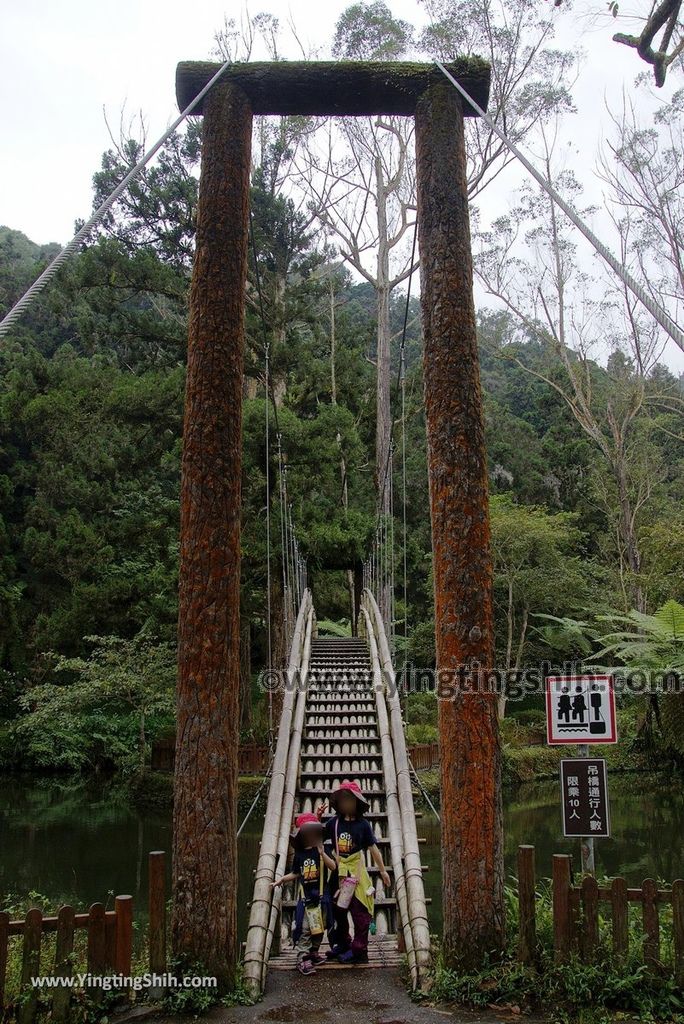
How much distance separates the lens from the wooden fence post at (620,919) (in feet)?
11.1

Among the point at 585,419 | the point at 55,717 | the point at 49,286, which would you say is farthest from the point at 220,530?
the point at 585,419

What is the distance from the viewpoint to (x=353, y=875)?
3883 millimetres

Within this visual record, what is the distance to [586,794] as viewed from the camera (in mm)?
3953

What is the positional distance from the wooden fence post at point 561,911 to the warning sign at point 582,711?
0.73 m

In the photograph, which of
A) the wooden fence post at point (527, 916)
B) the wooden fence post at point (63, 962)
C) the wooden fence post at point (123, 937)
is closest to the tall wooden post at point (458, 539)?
the wooden fence post at point (527, 916)

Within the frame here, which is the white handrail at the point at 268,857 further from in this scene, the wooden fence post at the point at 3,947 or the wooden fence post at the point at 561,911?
the wooden fence post at the point at 561,911

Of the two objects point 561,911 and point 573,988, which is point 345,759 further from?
point 573,988

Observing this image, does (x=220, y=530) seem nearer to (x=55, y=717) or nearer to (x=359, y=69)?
(x=359, y=69)

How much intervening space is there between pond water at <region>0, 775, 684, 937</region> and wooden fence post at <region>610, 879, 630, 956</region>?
13.7 ft

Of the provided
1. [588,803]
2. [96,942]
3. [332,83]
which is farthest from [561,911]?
[332,83]

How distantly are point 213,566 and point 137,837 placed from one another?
9069mm

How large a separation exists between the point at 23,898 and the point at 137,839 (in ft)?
12.1

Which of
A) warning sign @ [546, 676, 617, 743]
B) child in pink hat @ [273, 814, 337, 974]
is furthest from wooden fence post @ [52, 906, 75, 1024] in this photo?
warning sign @ [546, 676, 617, 743]

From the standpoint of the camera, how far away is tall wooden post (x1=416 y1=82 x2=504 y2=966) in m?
3.57
